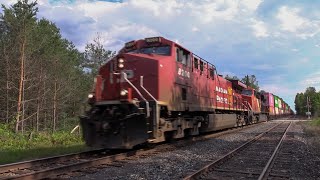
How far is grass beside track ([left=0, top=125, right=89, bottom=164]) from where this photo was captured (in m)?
11.8

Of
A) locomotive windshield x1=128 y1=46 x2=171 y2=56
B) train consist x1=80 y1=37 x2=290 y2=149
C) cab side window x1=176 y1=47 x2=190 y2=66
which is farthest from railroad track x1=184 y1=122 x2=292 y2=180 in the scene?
locomotive windshield x1=128 y1=46 x2=171 y2=56

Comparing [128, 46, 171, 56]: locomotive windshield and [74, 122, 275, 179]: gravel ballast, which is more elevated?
[128, 46, 171, 56]: locomotive windshield

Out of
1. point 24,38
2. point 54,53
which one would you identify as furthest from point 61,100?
point 24,38

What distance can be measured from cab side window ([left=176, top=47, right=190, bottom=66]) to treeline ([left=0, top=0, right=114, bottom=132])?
7.72m

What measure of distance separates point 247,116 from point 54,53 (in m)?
20.0

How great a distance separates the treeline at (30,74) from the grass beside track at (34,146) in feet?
11.2

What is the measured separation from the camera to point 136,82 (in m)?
12.3

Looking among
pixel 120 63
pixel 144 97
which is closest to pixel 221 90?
pixel 144 97

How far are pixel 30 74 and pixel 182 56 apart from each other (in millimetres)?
17252

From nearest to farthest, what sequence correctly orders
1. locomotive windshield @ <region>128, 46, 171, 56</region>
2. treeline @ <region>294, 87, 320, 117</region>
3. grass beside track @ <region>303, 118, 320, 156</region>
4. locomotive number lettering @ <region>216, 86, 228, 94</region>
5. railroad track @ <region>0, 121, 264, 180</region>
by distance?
railroad track @ <region>0, 121, 264, 180</region>
locomotive windshield @ <region>128, 46, 171, 56</region>
grass beside track @ <region>303, 118, 320, 156</region>
locomotive number lettering @ <region>216, 86, 228, 94</region>
treeline @ <region>294, 87, 320, 117</region>

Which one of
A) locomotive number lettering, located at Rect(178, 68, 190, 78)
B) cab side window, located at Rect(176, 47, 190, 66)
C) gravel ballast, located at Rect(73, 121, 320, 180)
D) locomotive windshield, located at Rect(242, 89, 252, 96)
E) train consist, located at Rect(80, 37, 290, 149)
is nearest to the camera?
gravel ballast, located at Rect(73, 121, 320, 180)

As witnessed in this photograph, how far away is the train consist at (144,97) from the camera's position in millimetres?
10953

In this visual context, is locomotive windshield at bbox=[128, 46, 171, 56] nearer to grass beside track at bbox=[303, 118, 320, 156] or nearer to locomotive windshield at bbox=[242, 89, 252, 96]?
grass beside track at bbox=[303, 118, 320, 156]

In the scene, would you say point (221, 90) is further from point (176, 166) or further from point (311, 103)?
point (311, 103)
